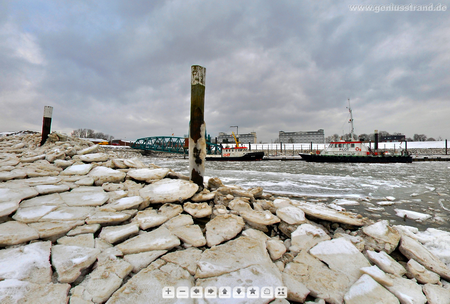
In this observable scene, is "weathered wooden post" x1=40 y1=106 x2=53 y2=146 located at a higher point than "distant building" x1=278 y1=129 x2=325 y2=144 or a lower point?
lower

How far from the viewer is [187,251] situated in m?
2.14

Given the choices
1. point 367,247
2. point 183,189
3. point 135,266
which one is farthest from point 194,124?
point 367,247

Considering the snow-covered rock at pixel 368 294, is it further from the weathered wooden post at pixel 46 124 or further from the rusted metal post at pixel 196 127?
the weathered wooden post at pixel 46 124

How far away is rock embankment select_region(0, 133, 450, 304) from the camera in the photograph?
1.60 metres

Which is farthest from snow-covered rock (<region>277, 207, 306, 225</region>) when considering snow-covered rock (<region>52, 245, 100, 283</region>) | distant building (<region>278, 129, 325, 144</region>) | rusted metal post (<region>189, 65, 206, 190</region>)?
distant building (<region>278, 129, 325, 144</region>)

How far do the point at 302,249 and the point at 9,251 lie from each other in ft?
10.2

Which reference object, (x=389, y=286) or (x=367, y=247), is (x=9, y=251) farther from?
(x=367, y=247)

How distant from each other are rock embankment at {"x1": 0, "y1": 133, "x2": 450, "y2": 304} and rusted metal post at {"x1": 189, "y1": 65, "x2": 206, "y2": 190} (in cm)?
61

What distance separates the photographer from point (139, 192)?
3.52 meters

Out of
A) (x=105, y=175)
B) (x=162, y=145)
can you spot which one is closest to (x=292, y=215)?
(x=105, y=175)

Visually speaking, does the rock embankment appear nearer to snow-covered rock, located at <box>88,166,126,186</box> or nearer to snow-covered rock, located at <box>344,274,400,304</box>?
snow-covered rock, located at <box>344,274,400,304</box>

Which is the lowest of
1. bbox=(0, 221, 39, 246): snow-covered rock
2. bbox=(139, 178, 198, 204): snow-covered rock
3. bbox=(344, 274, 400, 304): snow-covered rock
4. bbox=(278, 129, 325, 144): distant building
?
bbox=(344, 274, 400, 304): snow-covered rock

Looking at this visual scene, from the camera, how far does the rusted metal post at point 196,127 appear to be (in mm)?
4086

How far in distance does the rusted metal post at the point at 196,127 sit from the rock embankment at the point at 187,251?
61 cm
